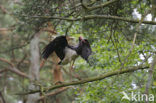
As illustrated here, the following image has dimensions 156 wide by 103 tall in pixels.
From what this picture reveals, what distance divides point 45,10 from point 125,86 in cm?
259

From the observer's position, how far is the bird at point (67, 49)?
557 centimetres

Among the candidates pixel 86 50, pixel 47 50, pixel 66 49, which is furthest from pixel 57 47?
pixel 86 50

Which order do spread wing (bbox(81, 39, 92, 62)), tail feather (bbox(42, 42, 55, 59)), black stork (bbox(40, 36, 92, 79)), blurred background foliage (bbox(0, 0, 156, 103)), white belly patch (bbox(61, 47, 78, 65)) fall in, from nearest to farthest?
blurred background foliage (bbox(0, 0, 156, 103))
tail feather (bbox(42, 42, 55, 59))
black stork (bbox(40, 36, 92, 79))
spread wing (bbox(81, 39, 92, 62))
white belly patch (bbox(61, 47, 78, 65))

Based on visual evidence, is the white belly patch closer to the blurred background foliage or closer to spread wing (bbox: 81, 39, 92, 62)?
spread wing (bbox: 81, 39, 92, 62)

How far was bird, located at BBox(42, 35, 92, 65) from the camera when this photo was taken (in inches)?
219

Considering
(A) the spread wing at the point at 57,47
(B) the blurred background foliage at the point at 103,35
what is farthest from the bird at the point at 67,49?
(B) the blurred background foliage at the point at 103,35

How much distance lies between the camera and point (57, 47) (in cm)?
588

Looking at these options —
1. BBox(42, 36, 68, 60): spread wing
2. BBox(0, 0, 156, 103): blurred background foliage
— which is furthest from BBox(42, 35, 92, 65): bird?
BBox(0, 0, 156, 103): blurred background foliage

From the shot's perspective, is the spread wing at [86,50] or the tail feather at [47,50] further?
the spread wing at [86,50]

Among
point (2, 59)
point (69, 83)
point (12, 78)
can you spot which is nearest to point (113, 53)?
point (69, 83)

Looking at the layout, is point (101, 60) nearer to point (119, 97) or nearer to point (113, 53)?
point (113, 53)

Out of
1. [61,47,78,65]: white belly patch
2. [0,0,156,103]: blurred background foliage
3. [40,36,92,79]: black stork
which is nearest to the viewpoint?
[0,0,156,103]: blurred background foliage

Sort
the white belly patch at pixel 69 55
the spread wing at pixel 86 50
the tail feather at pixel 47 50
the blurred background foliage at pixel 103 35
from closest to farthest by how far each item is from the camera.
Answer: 1. the blurred background foliage at pixel 103 35
2. the tail feather at pixel 47 50
3. the spread wing at pixel 86 50
4. the white belly patch at pixel 69 55

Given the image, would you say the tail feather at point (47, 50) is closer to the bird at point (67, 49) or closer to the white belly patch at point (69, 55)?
the bird at point (67, 49)
